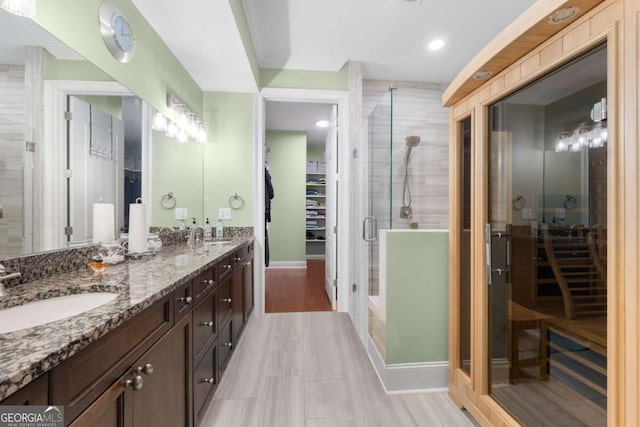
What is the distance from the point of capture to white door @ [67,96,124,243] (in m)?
1.32

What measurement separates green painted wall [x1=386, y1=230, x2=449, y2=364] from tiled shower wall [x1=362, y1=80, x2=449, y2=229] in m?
0.21

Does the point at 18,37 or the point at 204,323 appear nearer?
the point at 18,37

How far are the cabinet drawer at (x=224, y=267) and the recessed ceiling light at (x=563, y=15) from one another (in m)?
1.92

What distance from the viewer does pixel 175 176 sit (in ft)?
8.18

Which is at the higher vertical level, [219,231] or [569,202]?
[569,202]

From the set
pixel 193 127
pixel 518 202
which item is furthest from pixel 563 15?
pixel 193 127

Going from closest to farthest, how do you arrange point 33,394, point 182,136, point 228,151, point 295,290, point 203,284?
point 33,394 → point 203,284 → point 182,136 → point 228,151 → point 295,290

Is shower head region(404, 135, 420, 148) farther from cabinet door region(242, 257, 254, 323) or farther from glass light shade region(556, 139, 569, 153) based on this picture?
cabinet door region(242, 257, 254, 323)

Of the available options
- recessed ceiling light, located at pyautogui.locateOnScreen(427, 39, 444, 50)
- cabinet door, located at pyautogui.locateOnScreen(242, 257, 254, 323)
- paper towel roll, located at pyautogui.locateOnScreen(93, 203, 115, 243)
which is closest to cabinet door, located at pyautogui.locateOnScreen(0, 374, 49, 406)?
paper towel roll, located at pyautogui.locateOnScreen(93, 203, 115, 243)

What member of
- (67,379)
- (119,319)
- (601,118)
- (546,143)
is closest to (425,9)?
(546,143)

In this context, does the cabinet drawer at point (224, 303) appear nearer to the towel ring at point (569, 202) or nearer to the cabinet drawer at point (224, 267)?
the cabinet drawer at point (224, 267)

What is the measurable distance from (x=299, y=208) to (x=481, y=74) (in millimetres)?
4319

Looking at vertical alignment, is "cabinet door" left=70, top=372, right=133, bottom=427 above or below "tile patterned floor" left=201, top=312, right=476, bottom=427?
above

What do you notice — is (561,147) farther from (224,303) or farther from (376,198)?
(224,303)
